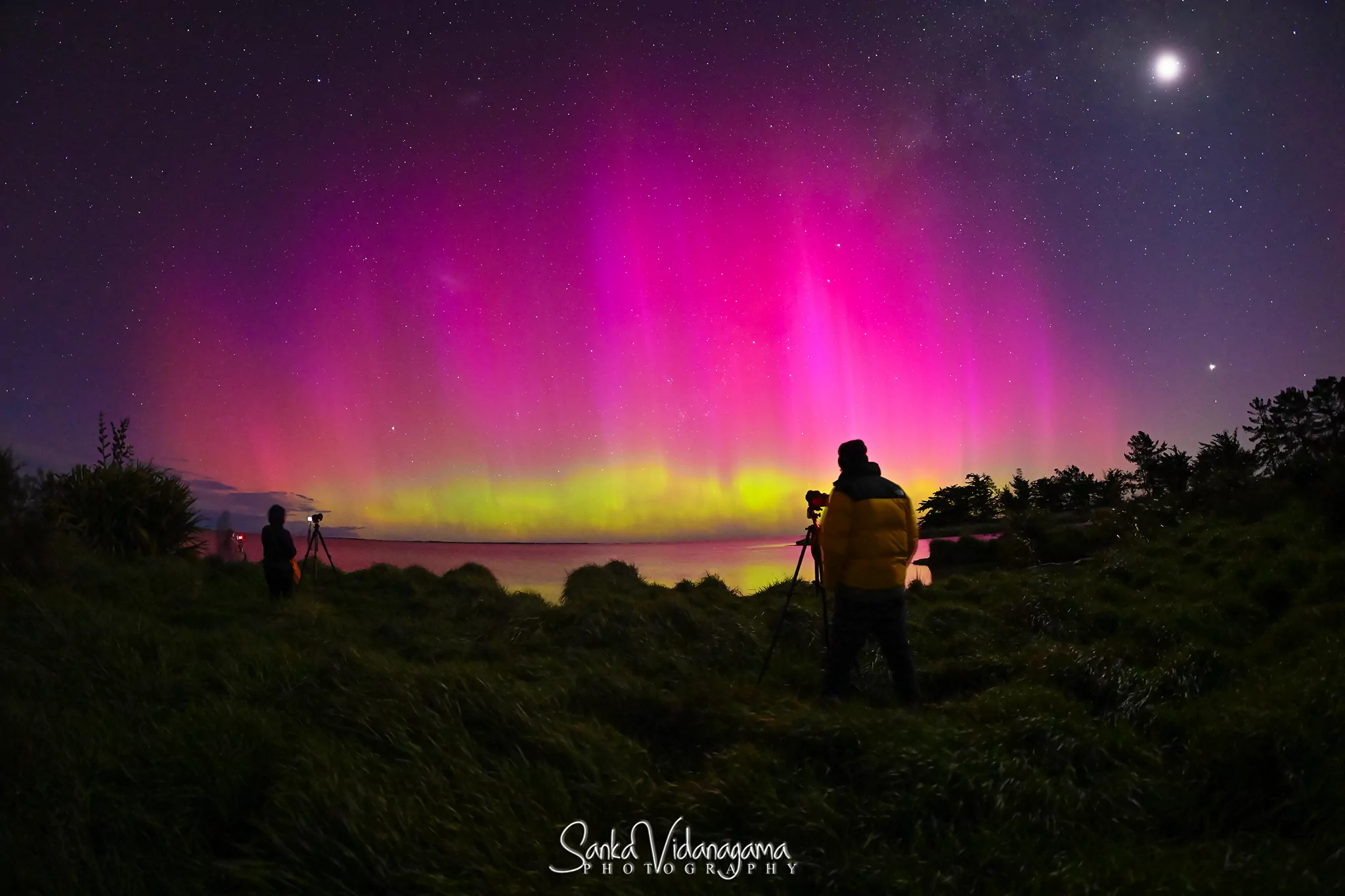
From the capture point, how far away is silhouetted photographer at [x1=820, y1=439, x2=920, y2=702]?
5.21 m

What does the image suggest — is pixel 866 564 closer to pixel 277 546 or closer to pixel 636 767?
pixel 636 767

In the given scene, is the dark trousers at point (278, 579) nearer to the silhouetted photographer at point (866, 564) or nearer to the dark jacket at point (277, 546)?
the dark jacket at point (277, 546)

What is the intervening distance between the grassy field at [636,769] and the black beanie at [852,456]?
1.97m

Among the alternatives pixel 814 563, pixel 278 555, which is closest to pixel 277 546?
pixel 278 555

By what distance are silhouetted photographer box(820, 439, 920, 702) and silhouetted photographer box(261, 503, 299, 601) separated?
9.26 meters

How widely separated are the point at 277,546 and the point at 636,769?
918 centimetres

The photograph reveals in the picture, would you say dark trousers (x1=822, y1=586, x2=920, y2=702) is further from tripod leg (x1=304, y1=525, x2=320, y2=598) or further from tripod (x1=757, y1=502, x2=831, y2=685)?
tripod leg (x1=304, y1=525, x2=320, y2=598)

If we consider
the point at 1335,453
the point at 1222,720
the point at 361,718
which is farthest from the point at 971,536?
the point at 361,718

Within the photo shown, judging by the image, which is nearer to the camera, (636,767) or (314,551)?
(636,767)

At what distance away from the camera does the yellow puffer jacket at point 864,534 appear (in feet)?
17.0

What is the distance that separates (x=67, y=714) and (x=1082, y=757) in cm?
635

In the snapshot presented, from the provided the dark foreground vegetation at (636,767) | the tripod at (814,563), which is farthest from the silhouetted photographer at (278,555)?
the tripod at (814,563)

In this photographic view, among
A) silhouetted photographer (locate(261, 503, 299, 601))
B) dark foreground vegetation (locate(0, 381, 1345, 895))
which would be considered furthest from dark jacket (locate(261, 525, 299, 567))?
dark foreground vegetation (locate(0, 381, 1345, 895))

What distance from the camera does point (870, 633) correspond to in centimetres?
553
